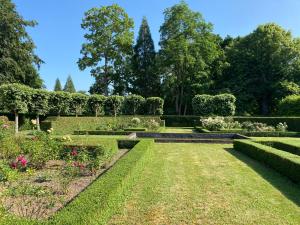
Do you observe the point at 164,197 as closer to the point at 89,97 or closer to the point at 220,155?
the point at 220,155

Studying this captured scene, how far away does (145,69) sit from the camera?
4016 centimetres

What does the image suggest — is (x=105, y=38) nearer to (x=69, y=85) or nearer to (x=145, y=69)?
(x=145, y=69)

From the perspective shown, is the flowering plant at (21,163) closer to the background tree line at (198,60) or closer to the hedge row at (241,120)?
the hedge row at (241,120)

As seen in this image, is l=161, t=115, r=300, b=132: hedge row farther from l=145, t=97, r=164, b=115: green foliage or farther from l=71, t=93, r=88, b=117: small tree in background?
l=71, t=93, r=88, b=117: small tree in background

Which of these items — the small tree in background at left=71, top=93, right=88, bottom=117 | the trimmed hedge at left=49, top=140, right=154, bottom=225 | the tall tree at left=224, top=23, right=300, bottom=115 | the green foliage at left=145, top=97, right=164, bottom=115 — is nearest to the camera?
the trimmed hedge at left=49, top=140, right=154, bottom=225

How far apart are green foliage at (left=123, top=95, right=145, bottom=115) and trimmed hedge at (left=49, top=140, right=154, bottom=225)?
78.7 feet

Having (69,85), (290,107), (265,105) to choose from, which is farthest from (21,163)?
(69,85)

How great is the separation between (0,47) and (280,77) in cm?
2934

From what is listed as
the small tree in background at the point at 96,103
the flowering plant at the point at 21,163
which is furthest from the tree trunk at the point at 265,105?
the flowering plant at the point at 21,163

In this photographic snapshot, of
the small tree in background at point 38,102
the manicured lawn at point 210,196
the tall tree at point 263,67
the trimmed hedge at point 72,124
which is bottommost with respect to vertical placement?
the manicured lawn at point 210,196

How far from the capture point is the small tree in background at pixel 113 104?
28844mm

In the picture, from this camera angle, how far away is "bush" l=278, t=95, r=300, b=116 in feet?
90.4

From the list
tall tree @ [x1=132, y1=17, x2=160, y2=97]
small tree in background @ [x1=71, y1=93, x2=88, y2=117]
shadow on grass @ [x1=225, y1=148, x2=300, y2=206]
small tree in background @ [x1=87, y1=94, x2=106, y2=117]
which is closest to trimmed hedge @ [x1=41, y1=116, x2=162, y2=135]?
small tree in background @ [x1=71, y1=93, x2=88, y2=117]

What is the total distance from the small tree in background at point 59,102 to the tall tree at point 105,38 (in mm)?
10476
